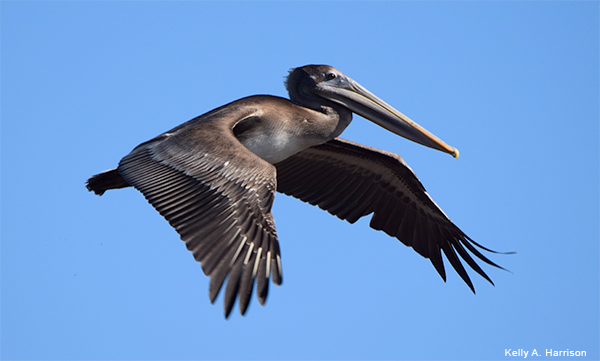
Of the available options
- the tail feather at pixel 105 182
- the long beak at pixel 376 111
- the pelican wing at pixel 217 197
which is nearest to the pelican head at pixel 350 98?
the long beak at pixel 376 111

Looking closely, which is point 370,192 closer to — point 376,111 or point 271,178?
point 376,111

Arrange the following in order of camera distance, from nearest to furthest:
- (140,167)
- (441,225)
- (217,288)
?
(217,288), (140,167), (441,225)

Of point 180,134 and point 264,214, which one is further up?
point 180,134

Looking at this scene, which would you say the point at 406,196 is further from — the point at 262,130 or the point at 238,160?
the point at 238,160

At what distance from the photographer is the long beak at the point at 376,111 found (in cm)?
976

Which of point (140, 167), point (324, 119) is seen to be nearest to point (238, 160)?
point (140, 167)

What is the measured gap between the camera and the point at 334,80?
9.87m

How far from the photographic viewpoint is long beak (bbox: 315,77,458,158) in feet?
32.0

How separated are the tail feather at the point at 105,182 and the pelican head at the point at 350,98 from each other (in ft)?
7.56

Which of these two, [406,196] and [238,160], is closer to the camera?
[238,160]

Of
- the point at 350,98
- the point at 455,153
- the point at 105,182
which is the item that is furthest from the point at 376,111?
the point at 105,182

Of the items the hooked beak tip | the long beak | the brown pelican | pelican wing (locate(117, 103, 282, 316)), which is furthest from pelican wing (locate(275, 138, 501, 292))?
→ pelican wing (locate(117, 103, 282, 316))

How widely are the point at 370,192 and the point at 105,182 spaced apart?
364 centimetres

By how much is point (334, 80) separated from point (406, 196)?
2077mm
